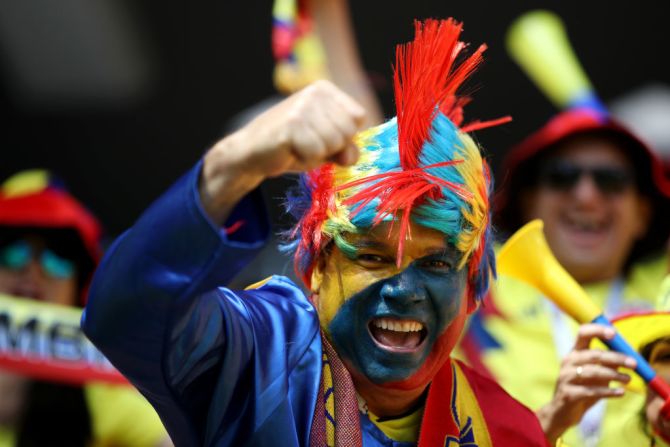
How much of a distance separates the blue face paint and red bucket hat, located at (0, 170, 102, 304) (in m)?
2.14

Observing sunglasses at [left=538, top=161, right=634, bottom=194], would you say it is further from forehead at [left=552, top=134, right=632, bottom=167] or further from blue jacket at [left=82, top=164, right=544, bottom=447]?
blue jacket at [left=82, top=164, right=544, bottom=447]

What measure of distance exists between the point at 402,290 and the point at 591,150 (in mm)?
2206

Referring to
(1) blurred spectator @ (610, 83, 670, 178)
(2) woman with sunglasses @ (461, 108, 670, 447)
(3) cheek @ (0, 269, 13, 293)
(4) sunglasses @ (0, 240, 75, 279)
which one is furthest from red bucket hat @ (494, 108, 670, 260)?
(3) cheek @ (0, 269, 13, 293)

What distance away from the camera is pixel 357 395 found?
204cm

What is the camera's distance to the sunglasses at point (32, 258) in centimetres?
386

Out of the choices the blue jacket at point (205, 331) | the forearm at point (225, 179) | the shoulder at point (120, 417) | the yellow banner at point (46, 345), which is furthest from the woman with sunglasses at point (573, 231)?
the forearm at point (225, 179)

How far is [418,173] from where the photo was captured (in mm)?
1916

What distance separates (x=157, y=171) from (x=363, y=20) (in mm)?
1113

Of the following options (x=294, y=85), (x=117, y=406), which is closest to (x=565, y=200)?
(x=294, y=85)

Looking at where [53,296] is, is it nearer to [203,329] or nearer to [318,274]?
[318,274]

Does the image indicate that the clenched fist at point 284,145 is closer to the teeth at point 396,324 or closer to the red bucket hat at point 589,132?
the teeth at point 396,324

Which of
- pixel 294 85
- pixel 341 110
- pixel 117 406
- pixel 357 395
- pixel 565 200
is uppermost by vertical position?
pixel 341 110

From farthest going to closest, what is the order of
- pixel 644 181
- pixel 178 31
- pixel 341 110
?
pixel 178 31 → pixel 644 181 → pixel 341 110

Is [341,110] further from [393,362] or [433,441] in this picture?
[433,441]
